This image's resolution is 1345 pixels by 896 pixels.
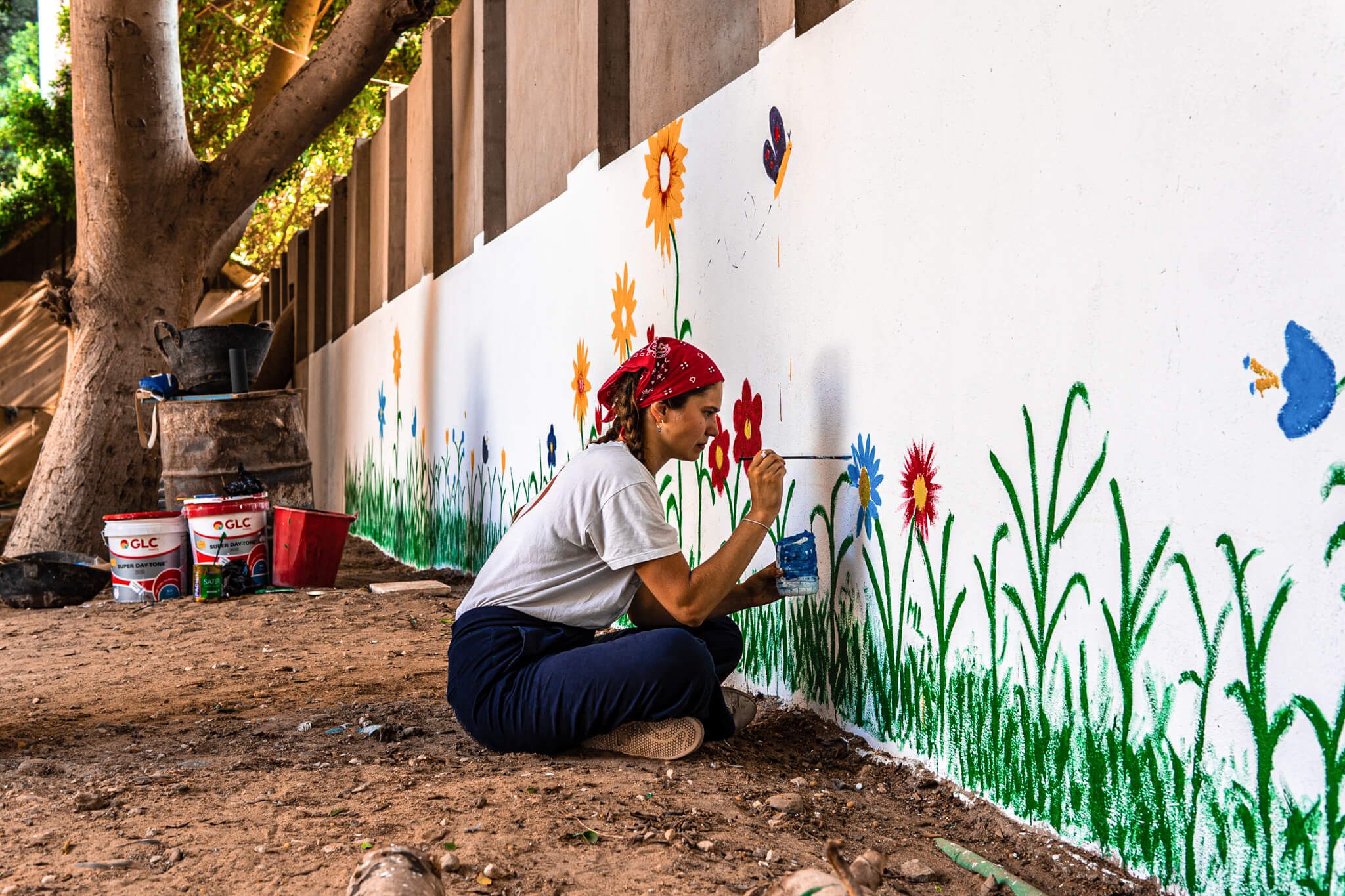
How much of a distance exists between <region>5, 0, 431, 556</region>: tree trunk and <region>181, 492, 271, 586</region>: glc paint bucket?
1.66 meters

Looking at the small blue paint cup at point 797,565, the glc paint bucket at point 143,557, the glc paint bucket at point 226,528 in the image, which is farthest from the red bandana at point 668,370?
the glc paint bucket at point 143,557

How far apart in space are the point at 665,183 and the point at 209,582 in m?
3.65

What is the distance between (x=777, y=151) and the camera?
136 inches

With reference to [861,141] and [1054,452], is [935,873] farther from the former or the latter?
[861,141]

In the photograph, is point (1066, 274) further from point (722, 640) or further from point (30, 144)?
point (30, 144)

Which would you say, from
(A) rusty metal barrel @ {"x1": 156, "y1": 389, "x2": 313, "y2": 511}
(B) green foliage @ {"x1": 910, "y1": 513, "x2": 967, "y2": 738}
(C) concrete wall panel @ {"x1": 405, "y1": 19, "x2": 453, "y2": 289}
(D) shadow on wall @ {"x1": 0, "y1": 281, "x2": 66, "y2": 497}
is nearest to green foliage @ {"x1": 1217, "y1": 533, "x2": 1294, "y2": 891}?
(B) green foliage @ {"x1": 910, "y1": 513, "x2": 967, "y2": 738}

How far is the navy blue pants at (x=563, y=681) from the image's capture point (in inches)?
111

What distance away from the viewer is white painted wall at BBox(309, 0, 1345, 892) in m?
1.72

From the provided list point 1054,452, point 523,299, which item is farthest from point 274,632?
point 1054,452

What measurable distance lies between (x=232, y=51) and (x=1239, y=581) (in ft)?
48.1

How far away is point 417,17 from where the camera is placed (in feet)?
26.1

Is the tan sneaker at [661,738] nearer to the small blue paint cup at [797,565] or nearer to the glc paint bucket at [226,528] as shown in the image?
the small blue paint cup at [797,565]

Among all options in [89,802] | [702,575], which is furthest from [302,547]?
[702,575]

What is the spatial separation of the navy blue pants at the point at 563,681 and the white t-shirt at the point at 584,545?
6 cm
